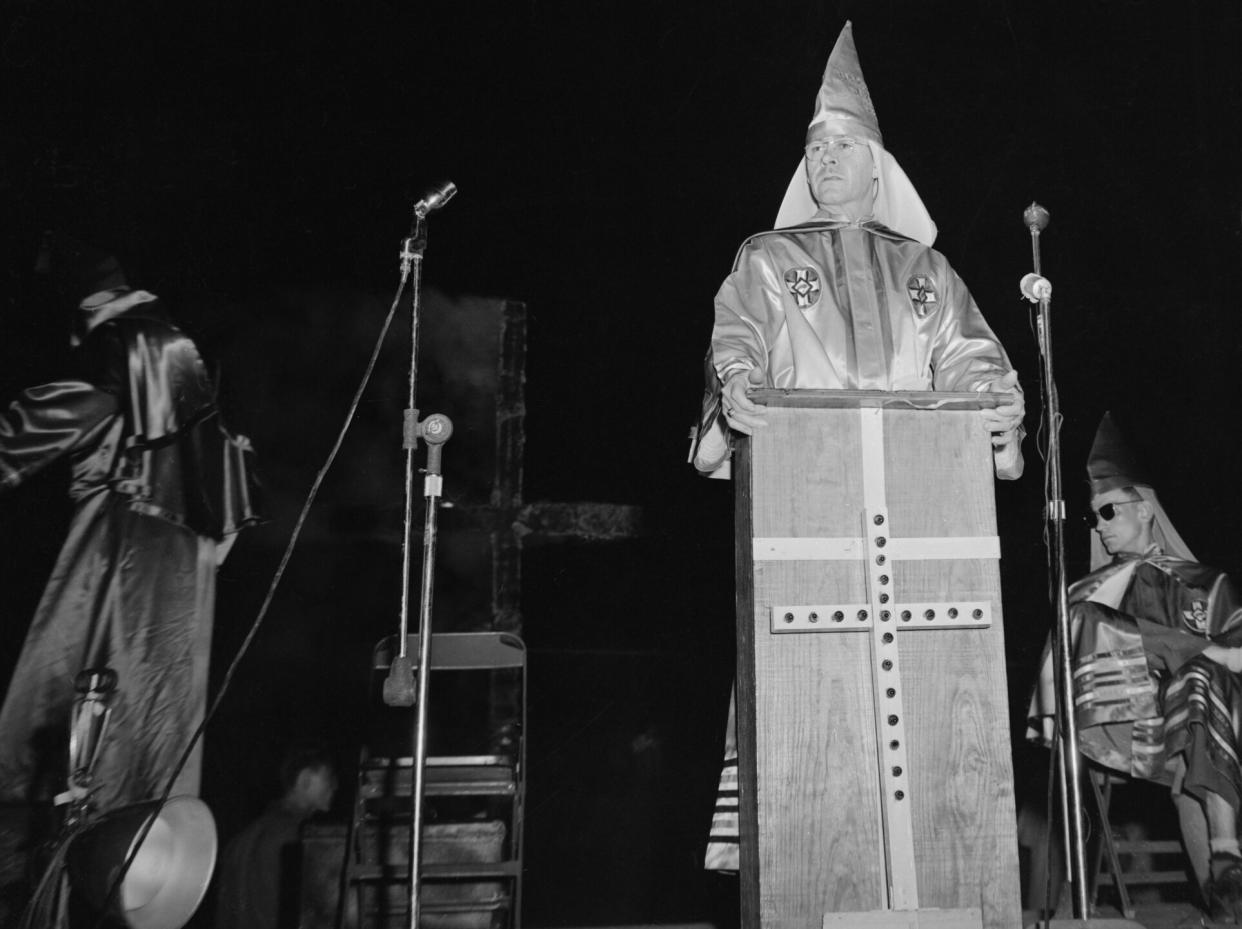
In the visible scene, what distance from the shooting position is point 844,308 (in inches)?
120

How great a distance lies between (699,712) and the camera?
14.7 ft

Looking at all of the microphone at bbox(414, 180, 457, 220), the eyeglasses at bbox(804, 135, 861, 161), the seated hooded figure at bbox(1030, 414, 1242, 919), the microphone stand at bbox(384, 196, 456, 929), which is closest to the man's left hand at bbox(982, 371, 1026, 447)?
the eyeglasses at bbox(804, 135, 861, 161)

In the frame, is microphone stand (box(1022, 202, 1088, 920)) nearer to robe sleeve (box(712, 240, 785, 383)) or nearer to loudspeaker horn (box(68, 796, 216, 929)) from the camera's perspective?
robe sleeve (box(712, 240, 785, 383))

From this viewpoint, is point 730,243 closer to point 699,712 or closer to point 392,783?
point 699,712

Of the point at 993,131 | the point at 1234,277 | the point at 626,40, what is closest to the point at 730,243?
the point at 626,40

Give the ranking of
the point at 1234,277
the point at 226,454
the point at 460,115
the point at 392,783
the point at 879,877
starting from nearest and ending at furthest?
the point at 879,877, the point at 392,783, the point at 226,454, the point at 460,115, the point at 1234,277

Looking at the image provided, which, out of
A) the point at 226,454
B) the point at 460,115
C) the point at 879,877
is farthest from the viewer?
the point at 460,115

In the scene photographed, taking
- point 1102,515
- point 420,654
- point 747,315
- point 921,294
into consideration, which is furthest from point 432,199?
point 1102,515

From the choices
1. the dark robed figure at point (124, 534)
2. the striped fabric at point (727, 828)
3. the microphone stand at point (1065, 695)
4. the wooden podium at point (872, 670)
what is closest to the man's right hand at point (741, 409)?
the wooden podium at point (872, 670)

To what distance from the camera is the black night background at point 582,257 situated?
171 inches

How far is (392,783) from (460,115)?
9.31ft

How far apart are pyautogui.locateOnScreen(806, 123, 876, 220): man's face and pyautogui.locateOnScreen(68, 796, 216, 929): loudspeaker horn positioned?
2.69 metres

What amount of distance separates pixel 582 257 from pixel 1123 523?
2.67 metres

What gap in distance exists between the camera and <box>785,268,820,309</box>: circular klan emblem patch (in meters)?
3.07
